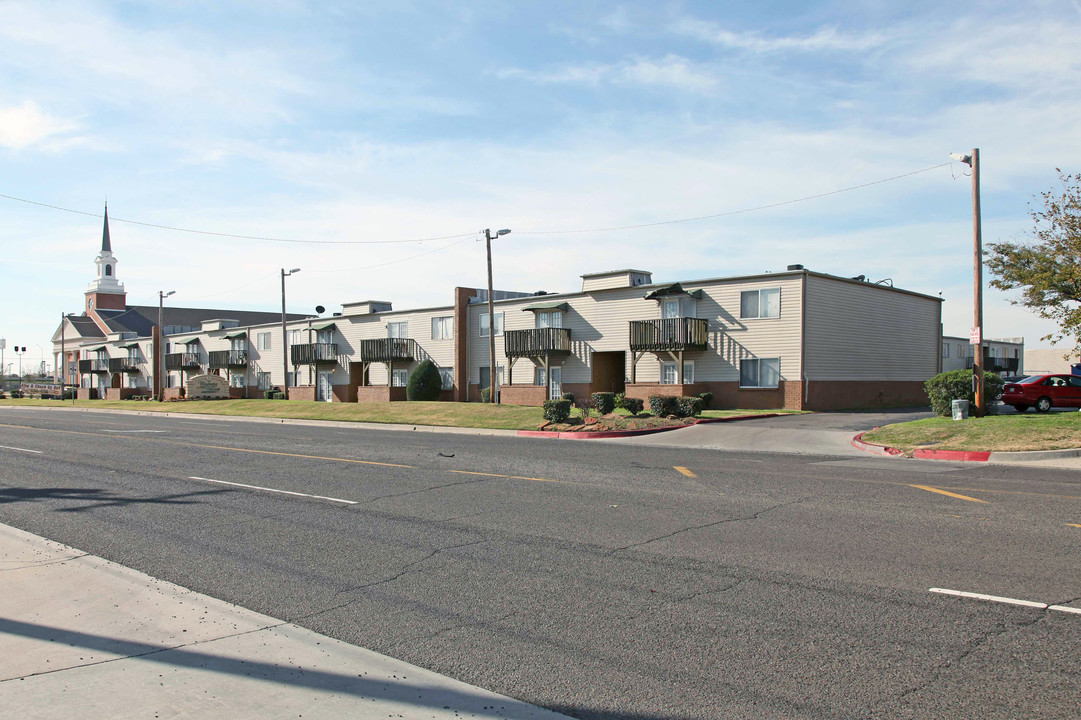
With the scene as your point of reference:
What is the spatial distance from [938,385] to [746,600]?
66.8ft

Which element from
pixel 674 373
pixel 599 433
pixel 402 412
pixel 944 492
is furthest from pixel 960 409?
pixel 402 412

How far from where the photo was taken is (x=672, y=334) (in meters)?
36.5

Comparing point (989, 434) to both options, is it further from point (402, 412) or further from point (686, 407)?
point (402, 412)

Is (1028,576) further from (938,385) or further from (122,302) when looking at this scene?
(122,302)

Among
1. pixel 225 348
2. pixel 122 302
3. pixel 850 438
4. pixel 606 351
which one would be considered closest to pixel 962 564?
pixel 850 438

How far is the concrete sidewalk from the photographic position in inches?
169

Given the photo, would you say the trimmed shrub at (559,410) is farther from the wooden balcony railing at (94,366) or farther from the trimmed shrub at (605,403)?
the wooden balcony railing at (94,366)

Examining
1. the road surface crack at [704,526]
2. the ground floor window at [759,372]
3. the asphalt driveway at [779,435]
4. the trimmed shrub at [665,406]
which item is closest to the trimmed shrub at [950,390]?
the asphalt driveway at [779,435]

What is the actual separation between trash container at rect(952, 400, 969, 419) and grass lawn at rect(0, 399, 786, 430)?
10622 millimetres

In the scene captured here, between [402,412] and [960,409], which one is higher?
[960,409]

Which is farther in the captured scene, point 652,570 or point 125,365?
point 125,365

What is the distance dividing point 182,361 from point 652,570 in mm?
77108

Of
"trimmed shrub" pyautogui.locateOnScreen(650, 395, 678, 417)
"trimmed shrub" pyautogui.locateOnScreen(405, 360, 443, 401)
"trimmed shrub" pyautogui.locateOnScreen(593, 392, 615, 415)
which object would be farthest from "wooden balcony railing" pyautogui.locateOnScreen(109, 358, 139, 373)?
"trimmed shrub" pyautogui.locateOnScreen(650, 395, 678, 417)

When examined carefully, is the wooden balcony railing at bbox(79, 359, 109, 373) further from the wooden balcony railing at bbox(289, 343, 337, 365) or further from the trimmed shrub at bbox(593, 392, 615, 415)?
the trimmed shrub at bbox(593, 392, 615, 415)
